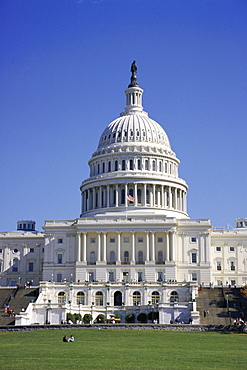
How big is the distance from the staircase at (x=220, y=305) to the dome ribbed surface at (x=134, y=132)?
51.9 m

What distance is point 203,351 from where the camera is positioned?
59062 millimetres

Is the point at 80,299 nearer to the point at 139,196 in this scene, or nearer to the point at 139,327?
the point at 139,327

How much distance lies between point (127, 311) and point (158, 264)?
25787mm

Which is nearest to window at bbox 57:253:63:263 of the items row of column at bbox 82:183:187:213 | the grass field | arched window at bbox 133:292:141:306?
row of column at bbox 82:183:187:213

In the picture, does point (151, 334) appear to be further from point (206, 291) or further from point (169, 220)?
point (169, 220)

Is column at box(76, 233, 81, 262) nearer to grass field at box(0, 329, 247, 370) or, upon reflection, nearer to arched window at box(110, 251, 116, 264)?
arched window at box(110, 251, 116, 264)

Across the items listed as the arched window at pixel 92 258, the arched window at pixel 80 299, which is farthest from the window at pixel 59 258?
the arched window at pixel 80 299

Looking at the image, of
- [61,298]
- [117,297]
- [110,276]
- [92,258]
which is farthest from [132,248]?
[61,298]

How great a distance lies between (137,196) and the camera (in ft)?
472

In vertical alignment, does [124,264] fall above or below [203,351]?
above

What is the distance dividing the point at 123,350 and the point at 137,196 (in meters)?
85.5

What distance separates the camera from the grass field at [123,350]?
162 feet

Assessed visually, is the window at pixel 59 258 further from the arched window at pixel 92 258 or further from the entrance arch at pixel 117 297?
the entrance arch at pixel 117 297

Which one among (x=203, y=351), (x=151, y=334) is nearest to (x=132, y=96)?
(x=151, y=334)
